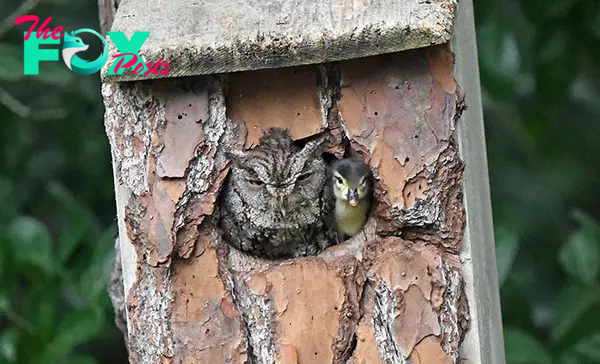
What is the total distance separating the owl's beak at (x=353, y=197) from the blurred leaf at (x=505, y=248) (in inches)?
33.5

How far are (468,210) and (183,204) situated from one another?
758 millimetres

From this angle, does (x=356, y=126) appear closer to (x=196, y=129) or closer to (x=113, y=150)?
(x=196, y=129)

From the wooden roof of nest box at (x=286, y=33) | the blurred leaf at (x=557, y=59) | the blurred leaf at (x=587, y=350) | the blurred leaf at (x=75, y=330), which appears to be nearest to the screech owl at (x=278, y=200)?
the wooden roof of nest box at (x=286, y=33)

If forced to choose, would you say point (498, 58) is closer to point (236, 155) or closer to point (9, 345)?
point (236, 155)

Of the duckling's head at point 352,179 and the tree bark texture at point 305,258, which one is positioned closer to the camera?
the tree bark texture at point 305,258

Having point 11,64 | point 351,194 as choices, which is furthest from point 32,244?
point 351,194

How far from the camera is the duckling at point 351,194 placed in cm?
273

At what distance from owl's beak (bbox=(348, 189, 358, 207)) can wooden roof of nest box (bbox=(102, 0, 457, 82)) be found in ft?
1.63

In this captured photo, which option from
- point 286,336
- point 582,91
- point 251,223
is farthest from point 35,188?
point 582,91

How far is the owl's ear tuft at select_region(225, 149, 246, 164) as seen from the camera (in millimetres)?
2629

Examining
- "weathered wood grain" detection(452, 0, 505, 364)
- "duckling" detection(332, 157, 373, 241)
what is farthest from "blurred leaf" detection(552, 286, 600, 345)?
"duckling" detection(332, 157, 373, 241)

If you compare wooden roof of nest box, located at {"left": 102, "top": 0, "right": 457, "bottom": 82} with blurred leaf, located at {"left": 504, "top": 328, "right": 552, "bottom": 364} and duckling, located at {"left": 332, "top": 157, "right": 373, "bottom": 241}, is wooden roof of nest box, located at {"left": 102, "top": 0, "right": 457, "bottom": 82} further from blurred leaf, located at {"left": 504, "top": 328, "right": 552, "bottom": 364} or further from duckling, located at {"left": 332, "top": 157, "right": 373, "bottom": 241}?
blurred leaf, located at {"left": 504, "top": 328, "right": 552, "bottom": 364}

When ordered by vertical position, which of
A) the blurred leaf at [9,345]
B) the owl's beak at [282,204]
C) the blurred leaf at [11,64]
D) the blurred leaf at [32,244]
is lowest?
the blurred leaf at [9,345]

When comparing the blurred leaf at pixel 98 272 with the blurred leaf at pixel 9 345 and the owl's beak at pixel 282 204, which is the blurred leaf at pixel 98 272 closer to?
the blurred leaf at pixel 9 345
